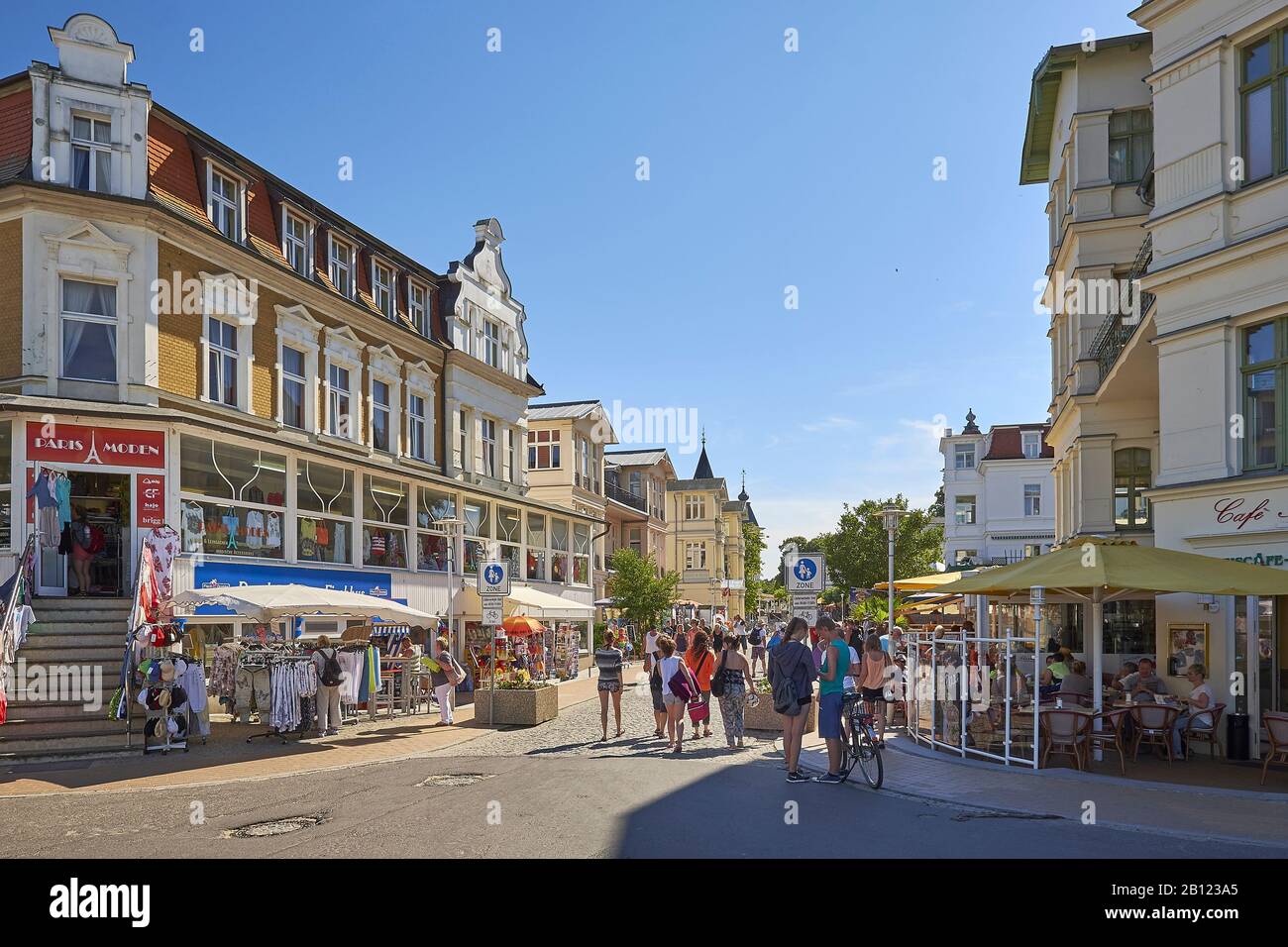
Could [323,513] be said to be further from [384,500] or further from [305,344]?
[305,344]

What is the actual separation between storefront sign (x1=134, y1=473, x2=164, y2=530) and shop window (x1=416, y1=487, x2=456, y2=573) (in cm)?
964

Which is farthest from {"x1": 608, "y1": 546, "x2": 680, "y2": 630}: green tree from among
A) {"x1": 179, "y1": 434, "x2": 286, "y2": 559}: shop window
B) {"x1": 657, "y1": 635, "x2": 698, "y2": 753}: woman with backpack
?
{"x1": 657, "y1": 635, "x2": 698, "y2": 753}: woman with backpack

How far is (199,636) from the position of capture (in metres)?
19.4

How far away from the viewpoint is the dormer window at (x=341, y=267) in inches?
1030

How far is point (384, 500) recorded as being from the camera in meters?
26.2

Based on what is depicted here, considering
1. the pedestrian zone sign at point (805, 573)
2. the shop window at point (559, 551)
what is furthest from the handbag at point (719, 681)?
the shop window at point (559, 551)

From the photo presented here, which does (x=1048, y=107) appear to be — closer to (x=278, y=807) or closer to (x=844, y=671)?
(x=844, y=671)

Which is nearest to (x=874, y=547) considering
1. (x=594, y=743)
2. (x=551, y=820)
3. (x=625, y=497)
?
(x=625, y=497)

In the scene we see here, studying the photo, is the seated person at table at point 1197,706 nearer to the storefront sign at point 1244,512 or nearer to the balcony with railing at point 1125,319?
the storefront sign at point 1244,512

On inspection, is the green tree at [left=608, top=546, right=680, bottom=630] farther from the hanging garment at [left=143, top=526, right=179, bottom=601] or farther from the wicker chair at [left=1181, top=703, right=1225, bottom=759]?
the wicker chair at [left=1181, top=703, right=1225, bottom=759]

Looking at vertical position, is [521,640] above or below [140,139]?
below

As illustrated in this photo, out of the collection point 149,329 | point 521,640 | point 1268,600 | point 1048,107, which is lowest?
point 521,640
